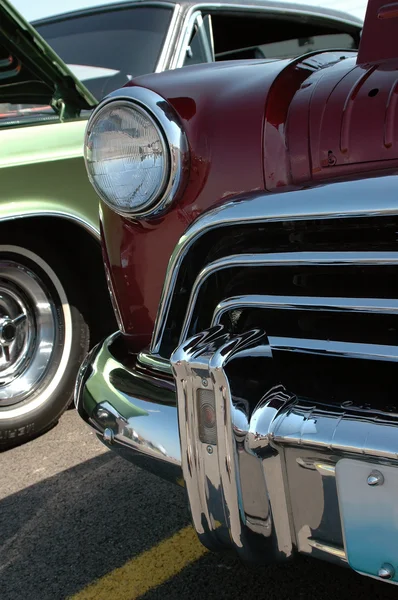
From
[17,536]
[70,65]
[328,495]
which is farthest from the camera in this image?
[70,65]

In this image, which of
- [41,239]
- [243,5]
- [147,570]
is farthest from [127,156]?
[243,5]

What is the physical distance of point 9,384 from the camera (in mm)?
2551

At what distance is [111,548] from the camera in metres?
1.84

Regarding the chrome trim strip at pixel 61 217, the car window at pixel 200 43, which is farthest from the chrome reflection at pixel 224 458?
the car window at pixel 200 43

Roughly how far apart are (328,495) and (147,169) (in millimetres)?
752

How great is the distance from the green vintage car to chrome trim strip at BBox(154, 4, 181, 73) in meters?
0.29

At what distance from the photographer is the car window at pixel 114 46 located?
9.16 ft

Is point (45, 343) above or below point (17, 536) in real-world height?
above

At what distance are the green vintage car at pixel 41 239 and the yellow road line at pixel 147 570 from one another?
0.89m

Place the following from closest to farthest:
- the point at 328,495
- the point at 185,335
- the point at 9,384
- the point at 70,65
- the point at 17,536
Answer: the point at 328,495
the point at 185,335
the point at 17,536
the point at 9,384
the point at 70,65

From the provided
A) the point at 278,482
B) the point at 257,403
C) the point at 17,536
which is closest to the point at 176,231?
the point at 257,403

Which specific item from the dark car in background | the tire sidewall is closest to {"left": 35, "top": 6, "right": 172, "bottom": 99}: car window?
the dark car in background

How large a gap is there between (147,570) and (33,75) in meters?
1.80

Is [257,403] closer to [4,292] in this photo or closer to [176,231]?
[176,231]
